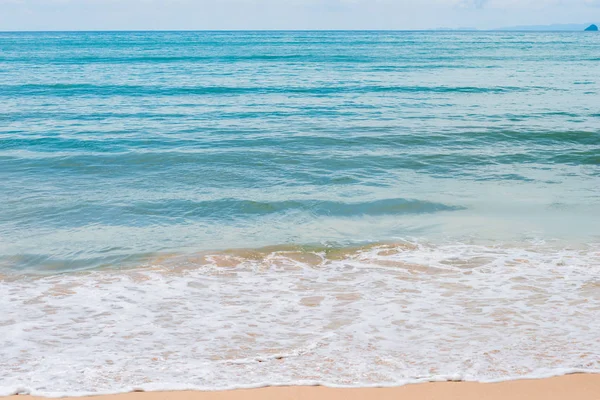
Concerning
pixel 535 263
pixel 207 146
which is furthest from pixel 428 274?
pixel 207 146

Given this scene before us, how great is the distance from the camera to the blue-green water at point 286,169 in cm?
844

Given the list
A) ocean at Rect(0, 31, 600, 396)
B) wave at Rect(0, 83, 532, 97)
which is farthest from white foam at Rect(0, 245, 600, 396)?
wave at Rect(0, 83, 532, 97)

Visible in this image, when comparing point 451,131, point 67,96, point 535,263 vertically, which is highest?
point 67,96

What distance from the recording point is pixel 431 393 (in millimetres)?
4160

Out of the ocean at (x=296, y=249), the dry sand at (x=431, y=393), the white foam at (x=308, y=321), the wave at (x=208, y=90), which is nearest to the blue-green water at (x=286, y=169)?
the ocean at (x=296, y=249)

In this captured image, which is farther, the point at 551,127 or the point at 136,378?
the point at 551,127

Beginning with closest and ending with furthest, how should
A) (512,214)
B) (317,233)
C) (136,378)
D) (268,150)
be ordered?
(136,378), (317,233), (512,214), (268,150)

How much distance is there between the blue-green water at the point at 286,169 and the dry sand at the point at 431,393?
365 centimetres

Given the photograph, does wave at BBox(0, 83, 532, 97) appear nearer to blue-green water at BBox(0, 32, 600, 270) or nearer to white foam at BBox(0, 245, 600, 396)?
blue-green water at BBox(0, 32, 600, 270)

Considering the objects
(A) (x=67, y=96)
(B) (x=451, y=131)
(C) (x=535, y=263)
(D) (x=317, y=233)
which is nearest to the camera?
(C) (x=535, y=263)

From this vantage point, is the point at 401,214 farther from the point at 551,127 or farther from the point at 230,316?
the point at 551,127

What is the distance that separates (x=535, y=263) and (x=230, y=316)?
12.1 ft

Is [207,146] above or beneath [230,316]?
above

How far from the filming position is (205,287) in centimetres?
651
